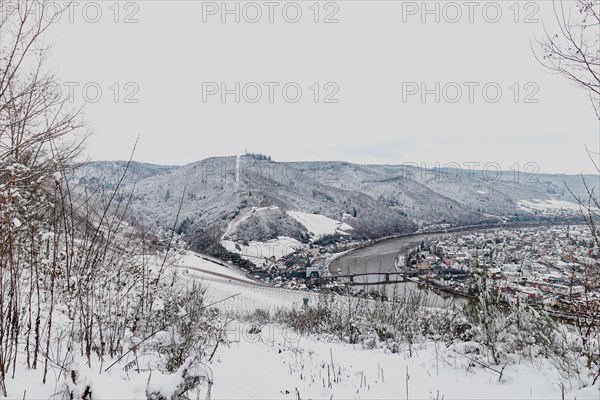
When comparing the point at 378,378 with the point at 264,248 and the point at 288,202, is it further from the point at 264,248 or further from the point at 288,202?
the point at 288,202

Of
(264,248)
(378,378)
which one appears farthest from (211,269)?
(378,378)

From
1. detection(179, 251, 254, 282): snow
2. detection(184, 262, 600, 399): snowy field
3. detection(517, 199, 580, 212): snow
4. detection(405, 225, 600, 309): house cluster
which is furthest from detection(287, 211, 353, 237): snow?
detection(517, 199, 580, 212): snow

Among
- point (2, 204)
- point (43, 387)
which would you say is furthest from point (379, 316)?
point (2, 204)

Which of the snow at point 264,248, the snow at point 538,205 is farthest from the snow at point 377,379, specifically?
the snow at point 538,205

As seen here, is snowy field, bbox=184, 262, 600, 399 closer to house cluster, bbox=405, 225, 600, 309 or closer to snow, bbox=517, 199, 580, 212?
house cluster, bbox=405, 225, 600, 309

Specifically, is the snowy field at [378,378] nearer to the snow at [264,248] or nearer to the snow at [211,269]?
the snow at [211,269]
